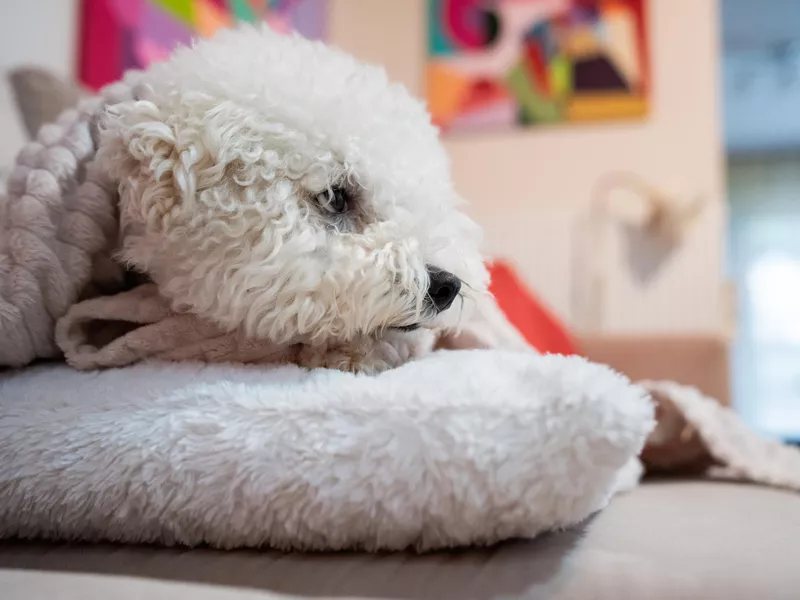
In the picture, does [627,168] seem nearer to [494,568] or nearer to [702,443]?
[702,443]

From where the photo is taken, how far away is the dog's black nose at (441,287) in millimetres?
560

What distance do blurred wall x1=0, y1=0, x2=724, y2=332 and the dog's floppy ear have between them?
161cm

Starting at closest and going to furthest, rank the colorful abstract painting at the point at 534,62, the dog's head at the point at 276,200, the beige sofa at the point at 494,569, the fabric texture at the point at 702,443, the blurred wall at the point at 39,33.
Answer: the beige sofa at the point at 494,569 < the dog's head at the point at 276,200 < the fabric texture at the point at 702,443 < the blurred wall at the point at 39,33 < the colorful abstract painting at the point at 534,62

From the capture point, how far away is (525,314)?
0.98 meters

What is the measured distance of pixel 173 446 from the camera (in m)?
0.47

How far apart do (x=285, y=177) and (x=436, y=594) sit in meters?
0.32

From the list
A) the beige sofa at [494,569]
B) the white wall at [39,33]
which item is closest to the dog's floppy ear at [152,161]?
the beige sofa at [494,569]

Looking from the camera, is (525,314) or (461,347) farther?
(525,314)

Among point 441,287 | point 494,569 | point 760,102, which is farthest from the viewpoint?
point 760,102

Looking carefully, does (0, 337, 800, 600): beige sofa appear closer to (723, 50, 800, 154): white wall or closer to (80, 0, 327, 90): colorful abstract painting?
(80, 0, 327, 90): colorful abstract painting

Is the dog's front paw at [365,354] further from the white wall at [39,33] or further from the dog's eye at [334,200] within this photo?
the white wall at [39,33]

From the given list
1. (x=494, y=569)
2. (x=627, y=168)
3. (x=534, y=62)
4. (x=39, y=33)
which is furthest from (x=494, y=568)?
(x=534, y=62)

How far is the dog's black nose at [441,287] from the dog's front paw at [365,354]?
42mm

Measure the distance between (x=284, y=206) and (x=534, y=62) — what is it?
1.99m
